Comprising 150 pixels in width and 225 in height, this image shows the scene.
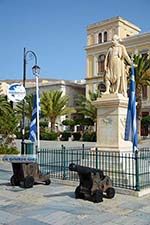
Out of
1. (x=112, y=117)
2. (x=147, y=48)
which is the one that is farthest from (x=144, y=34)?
(x=112, y=117)

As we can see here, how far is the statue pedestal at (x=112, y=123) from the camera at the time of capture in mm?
10586

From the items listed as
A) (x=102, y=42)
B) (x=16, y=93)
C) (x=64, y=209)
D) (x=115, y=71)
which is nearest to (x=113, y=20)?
(x=102, y=42)

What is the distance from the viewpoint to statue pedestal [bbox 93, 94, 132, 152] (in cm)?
1059

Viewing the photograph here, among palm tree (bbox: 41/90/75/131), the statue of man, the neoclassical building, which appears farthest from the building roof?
the statue of man

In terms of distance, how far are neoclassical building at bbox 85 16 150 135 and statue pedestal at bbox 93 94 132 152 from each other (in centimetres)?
4268

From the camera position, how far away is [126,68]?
38.6 feet

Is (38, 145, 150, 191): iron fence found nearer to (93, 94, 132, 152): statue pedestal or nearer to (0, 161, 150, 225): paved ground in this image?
(93, 94, 132, 152): statue pedestal

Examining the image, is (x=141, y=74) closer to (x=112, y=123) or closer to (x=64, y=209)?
(x=112, y=123)

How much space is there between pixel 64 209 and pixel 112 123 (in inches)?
164

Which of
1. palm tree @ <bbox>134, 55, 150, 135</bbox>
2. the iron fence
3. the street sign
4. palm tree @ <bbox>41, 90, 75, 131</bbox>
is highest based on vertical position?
palm tree @ <bbox>134, 55, 150, 135</bbox>

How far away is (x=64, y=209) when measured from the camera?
711 cm

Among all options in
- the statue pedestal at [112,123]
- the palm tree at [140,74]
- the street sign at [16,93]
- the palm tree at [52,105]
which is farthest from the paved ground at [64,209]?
the palm tree at [52,105]

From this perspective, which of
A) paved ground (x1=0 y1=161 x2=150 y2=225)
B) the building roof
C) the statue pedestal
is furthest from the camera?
the building roof

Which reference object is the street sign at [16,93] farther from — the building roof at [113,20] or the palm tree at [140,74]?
the building roof at [113,20]
